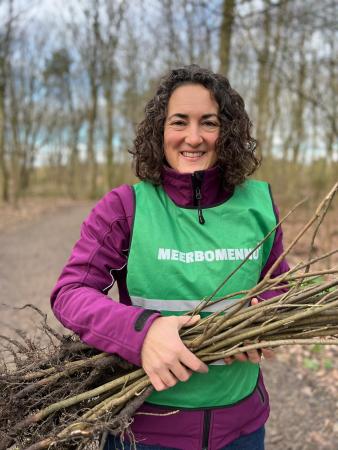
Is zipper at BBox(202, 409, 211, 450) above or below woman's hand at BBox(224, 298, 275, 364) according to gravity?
below

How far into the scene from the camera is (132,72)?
17.8 meters

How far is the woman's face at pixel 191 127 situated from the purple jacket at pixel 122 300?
5 cm

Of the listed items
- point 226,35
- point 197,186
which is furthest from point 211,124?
point 226,35

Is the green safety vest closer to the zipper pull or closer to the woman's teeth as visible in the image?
the zipper pull

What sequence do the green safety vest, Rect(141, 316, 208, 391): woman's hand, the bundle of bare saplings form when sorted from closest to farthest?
Rect(141, 316, 208, 391): woman's hand
the bundle of bare saplings
the green safety vest

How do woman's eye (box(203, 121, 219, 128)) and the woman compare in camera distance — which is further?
woman's eye (box(203, 121, 219, 128))

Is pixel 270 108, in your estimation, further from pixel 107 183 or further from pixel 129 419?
pixel 129 419

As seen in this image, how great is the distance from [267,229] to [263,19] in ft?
23.2

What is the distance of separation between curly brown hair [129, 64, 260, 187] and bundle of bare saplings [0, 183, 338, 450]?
0.36m

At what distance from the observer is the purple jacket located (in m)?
1.08

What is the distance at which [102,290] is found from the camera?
4.04ft

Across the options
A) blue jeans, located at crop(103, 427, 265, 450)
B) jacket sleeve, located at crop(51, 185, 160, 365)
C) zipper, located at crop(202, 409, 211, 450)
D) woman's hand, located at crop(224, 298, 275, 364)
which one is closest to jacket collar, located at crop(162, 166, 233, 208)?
jacket sleeve, located at crop(51, 185, 160, 365)

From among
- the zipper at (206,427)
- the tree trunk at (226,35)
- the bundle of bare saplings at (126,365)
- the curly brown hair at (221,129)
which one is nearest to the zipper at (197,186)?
the curly brown hair at (221,129)

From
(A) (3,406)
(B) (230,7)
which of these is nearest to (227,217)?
(A) (3,406)
